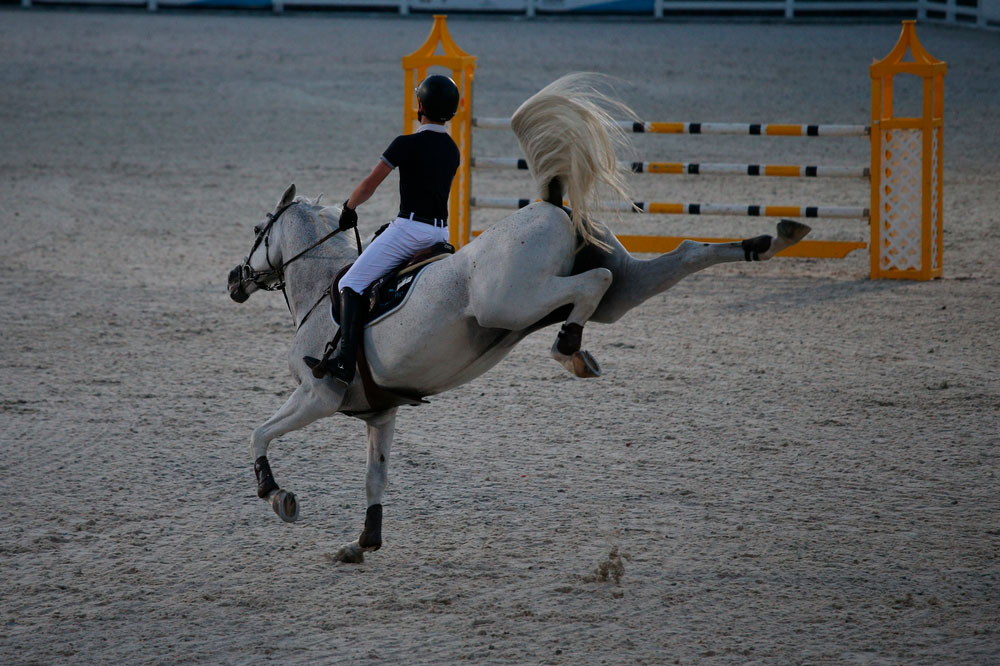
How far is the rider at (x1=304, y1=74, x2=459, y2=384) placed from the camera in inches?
203

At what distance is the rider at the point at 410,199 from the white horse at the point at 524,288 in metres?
0.13

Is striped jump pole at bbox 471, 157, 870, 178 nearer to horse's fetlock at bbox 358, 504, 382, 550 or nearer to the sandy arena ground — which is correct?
the sandy arena ground

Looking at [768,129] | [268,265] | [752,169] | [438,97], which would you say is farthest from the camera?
[768,129]

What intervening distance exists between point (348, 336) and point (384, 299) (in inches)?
9.5

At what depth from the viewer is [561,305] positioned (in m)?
4.63

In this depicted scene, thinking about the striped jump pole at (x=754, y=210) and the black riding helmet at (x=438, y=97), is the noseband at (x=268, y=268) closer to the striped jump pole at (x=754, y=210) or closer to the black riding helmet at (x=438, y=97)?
the black riding helmet at (x=438, y=97)

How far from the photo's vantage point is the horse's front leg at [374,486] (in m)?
5.48

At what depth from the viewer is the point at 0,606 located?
4953 mm

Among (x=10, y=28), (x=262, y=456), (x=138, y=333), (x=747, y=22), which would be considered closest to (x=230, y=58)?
(x=10, y=28)

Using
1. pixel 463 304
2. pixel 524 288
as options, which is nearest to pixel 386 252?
pixel 463 304

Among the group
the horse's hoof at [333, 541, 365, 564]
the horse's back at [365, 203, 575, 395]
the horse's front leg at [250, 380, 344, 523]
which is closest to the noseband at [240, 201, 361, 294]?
the horse's front leg at [250, 380, 344, 523]

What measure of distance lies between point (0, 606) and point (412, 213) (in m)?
2.57

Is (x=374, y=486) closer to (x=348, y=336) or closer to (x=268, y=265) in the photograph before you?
(x=348, y=336)

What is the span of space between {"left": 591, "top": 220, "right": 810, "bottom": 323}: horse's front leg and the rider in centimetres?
90
